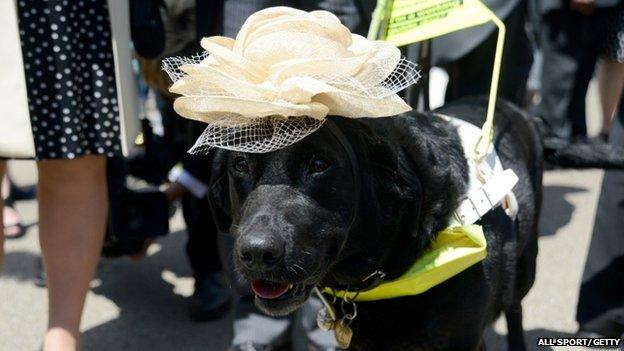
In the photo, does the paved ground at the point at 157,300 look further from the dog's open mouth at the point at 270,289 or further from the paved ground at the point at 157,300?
the dog's open mouth at the point at 270,289

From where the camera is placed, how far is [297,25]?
1.87 metres

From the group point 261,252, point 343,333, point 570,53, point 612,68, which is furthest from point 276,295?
point 612,68

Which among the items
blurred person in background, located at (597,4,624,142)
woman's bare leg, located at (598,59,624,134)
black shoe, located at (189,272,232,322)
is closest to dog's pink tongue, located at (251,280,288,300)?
black shoe, located at (189,272,232,322)

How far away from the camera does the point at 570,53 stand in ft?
15.2

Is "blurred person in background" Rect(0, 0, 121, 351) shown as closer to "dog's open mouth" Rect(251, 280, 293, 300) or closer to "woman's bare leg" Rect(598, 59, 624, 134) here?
"dog's open mouth" Rect(251, 280, 293, 300)

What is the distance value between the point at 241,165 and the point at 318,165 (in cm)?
20

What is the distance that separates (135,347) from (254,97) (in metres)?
1.88

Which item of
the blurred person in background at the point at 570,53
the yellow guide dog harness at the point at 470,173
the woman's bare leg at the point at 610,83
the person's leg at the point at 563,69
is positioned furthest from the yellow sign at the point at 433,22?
the woman's bare leg at the point at 610,83

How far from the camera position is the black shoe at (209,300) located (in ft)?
11.6

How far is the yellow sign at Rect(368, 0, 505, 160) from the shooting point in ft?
7.57

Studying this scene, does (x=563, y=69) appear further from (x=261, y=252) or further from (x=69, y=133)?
(x=261, y=252)

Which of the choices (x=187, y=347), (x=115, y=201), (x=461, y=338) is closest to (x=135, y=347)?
(x=187, y=347)

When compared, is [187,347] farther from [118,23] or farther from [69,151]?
[118,23]

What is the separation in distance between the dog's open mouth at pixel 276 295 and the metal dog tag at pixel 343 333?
0.39 m
